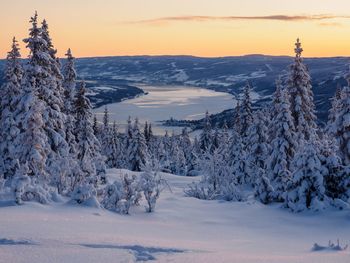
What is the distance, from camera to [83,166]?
14539 mm

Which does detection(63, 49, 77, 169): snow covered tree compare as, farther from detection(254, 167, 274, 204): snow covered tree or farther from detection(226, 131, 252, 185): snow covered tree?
detection(254, 167, 274, 204): snow covered tree

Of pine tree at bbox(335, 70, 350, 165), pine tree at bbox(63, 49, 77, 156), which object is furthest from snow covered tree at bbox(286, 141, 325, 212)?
pine tree at bbox(63, 49, 77, 156)

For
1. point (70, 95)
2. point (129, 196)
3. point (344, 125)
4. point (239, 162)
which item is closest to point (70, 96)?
point (70, 95)

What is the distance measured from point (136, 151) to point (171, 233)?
46212 millimetres

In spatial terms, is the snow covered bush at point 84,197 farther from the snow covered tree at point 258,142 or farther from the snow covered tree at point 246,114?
the snow covered tree at point 246,114

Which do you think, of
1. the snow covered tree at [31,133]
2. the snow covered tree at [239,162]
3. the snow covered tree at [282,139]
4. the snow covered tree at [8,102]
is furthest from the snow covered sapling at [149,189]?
the snow covered tree at [239,162]

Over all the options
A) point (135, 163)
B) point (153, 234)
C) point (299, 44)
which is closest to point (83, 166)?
point (153, 234)

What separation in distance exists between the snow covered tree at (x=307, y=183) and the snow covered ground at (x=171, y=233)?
1.60 ft

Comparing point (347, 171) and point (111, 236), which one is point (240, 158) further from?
point (111, 236)

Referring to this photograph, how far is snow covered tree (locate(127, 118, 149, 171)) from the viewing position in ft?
181

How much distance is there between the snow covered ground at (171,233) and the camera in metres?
6.67

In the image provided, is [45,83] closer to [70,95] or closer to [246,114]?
[70,95]

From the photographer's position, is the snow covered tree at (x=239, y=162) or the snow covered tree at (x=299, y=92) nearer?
the snow covered tree at (x=299, y=92)

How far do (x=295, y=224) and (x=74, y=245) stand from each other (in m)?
7.73
